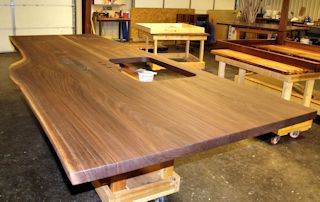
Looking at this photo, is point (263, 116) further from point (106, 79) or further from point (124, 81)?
point (106, 79)

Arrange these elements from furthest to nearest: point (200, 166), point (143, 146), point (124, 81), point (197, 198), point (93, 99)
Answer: point (200, 166) → point (197, 198) → point (124, 81) → point (93, 99) → point (143, 146)

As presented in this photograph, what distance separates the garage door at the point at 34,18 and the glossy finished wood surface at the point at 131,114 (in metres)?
4.90

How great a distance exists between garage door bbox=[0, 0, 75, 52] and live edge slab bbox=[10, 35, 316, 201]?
4.81 metres

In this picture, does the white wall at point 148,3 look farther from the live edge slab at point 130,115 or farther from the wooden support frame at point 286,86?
the live edge slab at point 130,115

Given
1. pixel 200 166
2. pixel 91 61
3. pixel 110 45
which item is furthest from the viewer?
pixel 110 45

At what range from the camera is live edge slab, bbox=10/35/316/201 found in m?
0.99

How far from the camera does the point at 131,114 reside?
4.25ft

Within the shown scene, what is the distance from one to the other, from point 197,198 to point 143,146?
3.97 feet

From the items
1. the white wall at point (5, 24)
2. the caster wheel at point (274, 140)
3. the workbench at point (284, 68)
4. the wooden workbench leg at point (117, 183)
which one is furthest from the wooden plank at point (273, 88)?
the white wall at point (5, 24)

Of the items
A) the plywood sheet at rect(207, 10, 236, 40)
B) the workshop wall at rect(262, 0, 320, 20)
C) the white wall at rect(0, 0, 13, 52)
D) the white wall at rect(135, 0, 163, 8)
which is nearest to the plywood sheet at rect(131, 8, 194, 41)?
the white wall at rect(135, 0, 163, 8)

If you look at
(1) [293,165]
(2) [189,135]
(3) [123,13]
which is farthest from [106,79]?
(3) [123,13]

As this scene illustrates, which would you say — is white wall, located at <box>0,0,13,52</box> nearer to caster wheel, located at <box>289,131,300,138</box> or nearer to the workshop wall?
caster wheel, located at <box>289,131,300,138</box>

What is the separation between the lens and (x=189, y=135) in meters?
1.11

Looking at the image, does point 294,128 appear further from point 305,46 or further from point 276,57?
point 305,46
